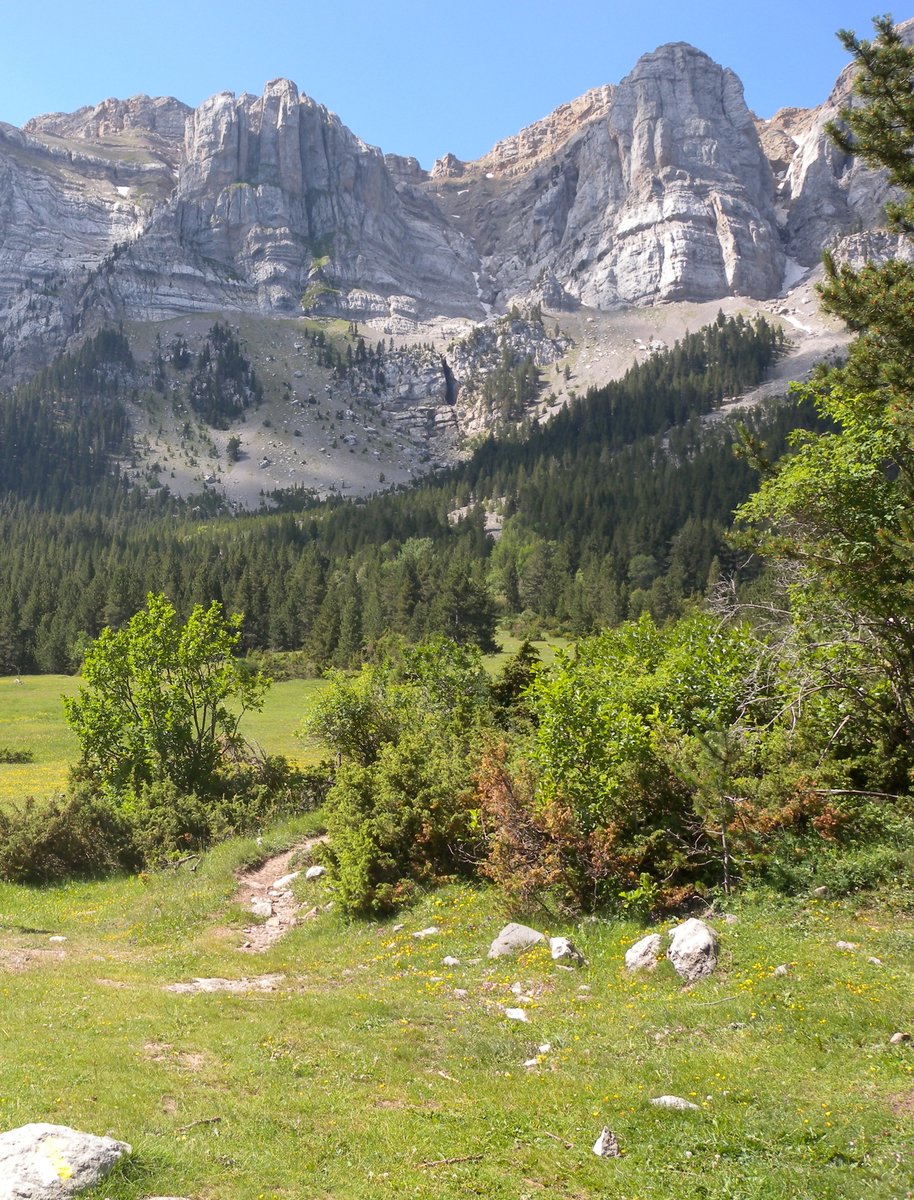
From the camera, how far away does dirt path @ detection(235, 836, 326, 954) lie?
71.3 ft

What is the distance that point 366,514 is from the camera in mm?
180625

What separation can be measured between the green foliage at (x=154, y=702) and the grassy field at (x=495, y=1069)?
14.0m

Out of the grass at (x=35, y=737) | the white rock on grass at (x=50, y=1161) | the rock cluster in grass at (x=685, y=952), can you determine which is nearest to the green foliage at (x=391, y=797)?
the rock cluster in grass at (x=685, y=952)

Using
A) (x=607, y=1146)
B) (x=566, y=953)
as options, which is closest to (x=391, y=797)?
(x=566, y=953)

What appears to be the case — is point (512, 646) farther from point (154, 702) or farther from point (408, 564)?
point (154, 702)

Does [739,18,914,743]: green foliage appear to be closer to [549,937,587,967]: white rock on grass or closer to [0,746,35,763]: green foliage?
[549,937,587,967]: white rock on grass

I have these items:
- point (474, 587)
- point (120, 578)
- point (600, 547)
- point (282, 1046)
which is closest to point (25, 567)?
point (120, 578)

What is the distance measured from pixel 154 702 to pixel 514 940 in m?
21.2

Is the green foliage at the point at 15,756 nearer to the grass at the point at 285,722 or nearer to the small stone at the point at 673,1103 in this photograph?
the grass at the point at 285,722

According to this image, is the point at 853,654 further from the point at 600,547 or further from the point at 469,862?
the point at 600,547

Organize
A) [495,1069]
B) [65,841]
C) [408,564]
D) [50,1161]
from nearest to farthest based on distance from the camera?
[50,1161] < [495,1069] < [65,841] < [408,564]

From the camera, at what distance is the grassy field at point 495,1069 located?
8.35 metres

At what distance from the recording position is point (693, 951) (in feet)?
46.3

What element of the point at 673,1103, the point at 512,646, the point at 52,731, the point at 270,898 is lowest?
the point at 270,898
